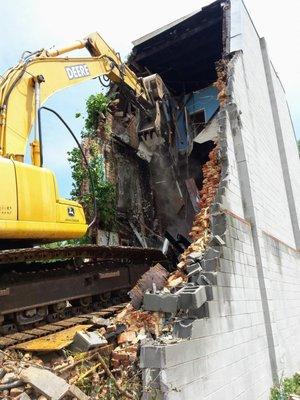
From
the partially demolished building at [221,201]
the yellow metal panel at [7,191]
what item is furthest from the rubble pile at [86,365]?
the yellow metal panel at [7,191]

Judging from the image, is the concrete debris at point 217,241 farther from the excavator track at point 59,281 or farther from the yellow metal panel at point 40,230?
the excavator track at point 59,281

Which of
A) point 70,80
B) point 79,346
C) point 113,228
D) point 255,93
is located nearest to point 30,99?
point 70,80

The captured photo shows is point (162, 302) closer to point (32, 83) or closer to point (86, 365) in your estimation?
point (86, 365)

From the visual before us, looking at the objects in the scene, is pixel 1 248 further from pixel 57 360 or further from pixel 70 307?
pixel 57 360

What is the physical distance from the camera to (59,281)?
6984 millimetres

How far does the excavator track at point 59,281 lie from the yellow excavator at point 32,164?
0.42 meters

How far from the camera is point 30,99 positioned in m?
6.82

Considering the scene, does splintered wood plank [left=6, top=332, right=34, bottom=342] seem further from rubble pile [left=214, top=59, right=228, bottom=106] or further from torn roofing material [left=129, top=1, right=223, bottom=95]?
torn roofing material [left=129, top=1, right=223, bottom=95]

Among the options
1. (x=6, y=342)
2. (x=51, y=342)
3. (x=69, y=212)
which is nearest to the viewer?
(x=51, y=342)

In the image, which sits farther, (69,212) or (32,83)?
(32,83)

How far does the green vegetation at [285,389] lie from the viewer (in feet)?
23.7

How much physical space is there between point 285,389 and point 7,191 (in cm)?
589

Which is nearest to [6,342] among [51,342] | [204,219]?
[51,342]

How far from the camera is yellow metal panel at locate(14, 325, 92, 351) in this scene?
5129 millimetres
